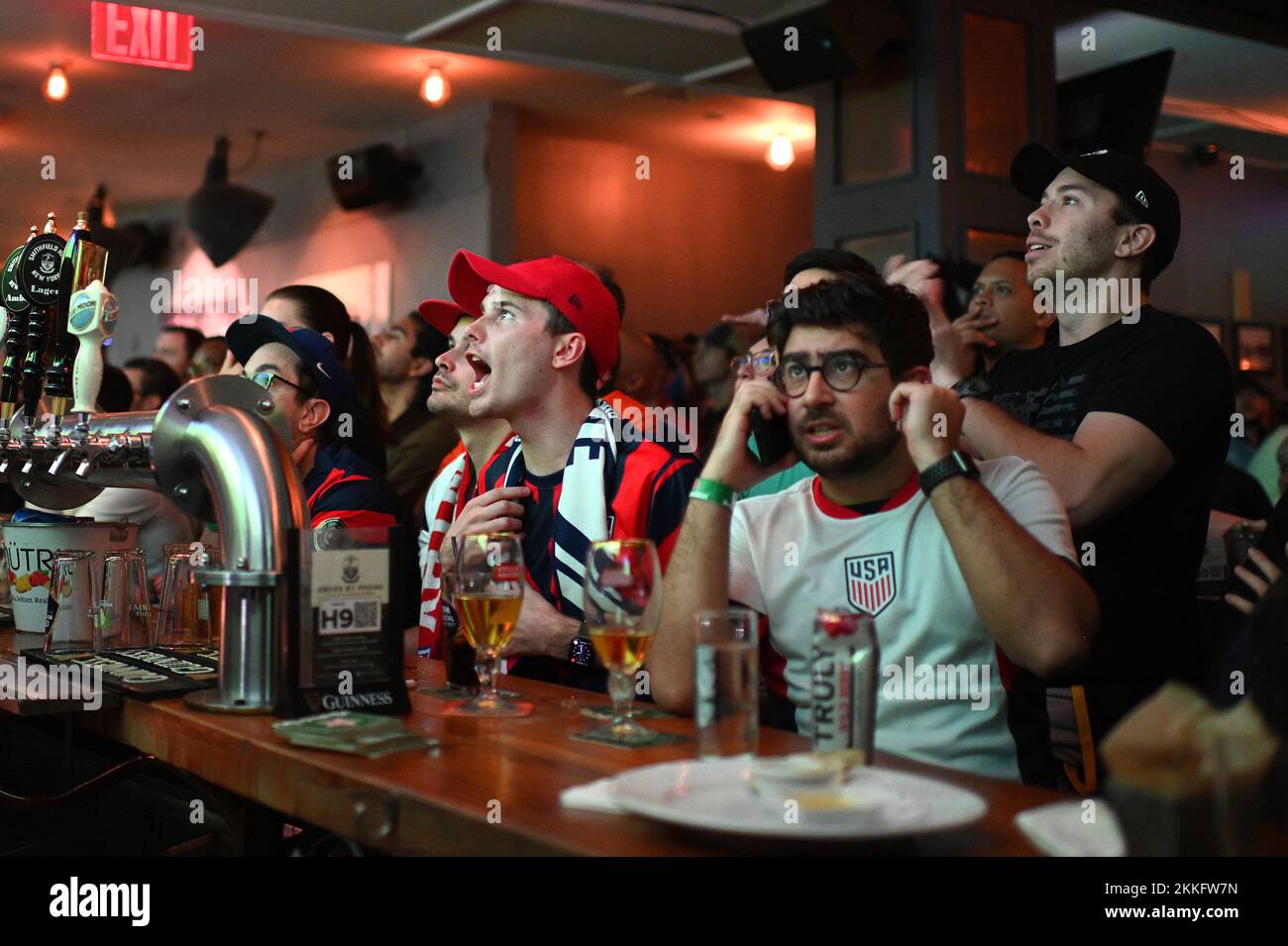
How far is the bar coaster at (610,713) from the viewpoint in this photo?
1.51m

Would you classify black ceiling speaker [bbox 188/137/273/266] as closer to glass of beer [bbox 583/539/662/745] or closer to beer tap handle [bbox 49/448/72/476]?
beer tap handle [bbox 49/448/72/476]

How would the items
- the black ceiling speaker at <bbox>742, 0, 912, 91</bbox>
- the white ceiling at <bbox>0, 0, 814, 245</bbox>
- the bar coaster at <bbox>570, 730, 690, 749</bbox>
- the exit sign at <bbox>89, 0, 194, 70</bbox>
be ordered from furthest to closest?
the white ceiling at <bbox>0, 0, 814, 245</bbox> < the exit sign at <bbox>89, 0, 194, 70</bbox> < the black ceiling speaker at <bbox>742, 0, 912, 91</bbox> < the bar coaster at <bbox>570, 730, 690, 749</bbox>

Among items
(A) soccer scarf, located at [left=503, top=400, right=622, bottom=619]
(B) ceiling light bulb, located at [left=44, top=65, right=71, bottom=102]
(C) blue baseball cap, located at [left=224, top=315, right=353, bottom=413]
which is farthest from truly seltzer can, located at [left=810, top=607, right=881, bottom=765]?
(B) ceiling light bulb, located at [left=44, top=65, right=71, bottom=102]

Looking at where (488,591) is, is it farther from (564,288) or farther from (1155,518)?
(1155,518)

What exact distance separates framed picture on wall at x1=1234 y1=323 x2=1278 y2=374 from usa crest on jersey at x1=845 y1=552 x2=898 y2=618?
25.1 feet

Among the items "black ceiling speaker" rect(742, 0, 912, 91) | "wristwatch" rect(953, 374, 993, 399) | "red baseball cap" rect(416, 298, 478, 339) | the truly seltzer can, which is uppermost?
"black ceiling speaker" rect(742, 0, 912, 91)

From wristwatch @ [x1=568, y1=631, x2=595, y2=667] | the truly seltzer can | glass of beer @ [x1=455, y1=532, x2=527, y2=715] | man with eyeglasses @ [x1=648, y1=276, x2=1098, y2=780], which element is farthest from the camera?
wristwatch @ [x1=568, y1=631, x2=595, y2=667]

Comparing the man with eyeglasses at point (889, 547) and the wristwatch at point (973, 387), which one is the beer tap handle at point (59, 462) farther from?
the wristwatch at point (973, 387)

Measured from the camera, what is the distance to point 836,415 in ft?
6.01

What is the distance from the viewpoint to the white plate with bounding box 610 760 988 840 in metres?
0.95

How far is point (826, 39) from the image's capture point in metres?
5.11

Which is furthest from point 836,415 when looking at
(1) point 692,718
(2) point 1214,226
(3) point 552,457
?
(2) point 1214,226

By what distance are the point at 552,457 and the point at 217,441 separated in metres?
0.85
